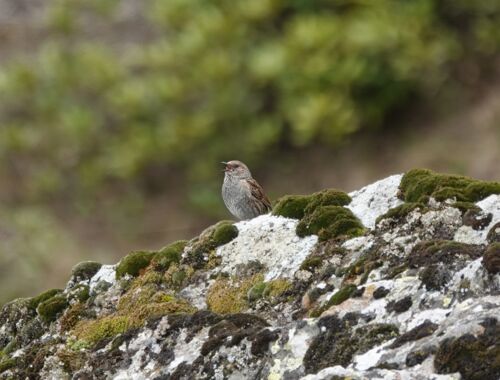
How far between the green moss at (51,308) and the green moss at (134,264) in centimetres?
47

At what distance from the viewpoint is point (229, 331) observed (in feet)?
22.1

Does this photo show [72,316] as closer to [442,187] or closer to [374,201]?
[374,201]

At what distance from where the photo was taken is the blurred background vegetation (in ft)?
71.3

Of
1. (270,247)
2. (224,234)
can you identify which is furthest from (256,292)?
(224,234)

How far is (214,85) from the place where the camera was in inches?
932

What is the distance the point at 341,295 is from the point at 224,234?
6.96 ft

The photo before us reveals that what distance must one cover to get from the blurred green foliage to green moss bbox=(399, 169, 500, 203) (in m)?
13.5

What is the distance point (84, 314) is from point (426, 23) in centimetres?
1516

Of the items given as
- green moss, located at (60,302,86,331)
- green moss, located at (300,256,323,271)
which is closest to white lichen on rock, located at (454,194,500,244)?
green moss, located at (300,256,323,271)

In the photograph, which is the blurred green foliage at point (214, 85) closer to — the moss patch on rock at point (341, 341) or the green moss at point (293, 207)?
the green moss at point (293, 207)

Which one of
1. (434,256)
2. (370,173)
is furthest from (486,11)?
(434,256)

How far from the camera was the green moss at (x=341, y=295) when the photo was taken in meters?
6.66

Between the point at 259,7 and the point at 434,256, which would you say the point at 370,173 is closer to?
the point at 259,7

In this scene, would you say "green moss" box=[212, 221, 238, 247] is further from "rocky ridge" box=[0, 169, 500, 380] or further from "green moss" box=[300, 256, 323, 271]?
"green moss" box=[300, 256, 323, 271]
